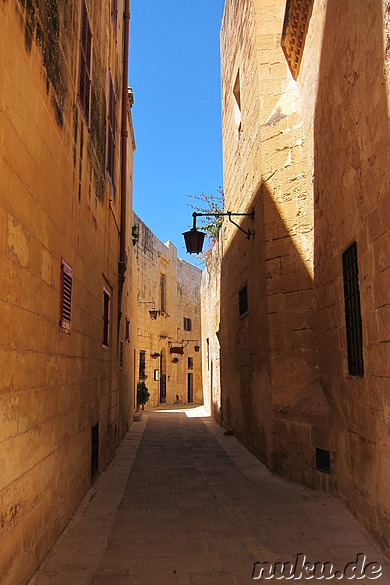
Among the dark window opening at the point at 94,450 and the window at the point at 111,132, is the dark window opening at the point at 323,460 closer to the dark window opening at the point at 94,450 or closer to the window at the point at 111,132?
the dark window opening at the point at 94,450

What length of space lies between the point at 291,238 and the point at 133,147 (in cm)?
863

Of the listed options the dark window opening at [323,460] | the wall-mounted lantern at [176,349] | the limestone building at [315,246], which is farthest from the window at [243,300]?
the wall-mounted lantern at [176,349]

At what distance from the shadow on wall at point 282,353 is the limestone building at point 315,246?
0.06ft

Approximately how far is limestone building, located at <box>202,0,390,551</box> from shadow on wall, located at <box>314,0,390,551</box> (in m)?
0.02

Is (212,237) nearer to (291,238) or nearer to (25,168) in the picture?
(291,238)

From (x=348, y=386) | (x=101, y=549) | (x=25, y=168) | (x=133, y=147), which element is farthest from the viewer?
(x=133, y=147)

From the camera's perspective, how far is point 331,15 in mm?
4973

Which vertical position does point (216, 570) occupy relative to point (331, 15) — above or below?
below

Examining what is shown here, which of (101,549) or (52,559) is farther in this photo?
(101,549)

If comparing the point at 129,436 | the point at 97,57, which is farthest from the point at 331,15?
the point at 129,436

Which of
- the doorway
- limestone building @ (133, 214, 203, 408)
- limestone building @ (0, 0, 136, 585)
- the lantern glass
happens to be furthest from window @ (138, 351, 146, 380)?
limestone building @ (0, 0, 136, 585)

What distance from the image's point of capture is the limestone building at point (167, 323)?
22.1 m

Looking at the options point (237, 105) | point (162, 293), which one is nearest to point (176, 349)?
point (162, 293)

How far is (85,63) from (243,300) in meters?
5.05
